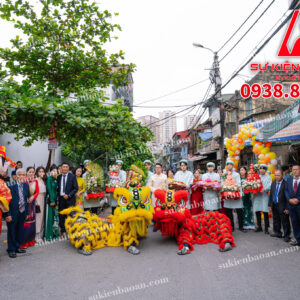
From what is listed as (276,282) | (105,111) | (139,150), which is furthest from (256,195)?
(139,150)

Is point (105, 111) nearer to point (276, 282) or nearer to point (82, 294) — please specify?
point (82, 294)

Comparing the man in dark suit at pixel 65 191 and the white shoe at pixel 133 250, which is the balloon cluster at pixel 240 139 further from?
the man in dark suit at pixel 65 191

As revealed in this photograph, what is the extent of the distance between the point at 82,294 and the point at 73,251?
2.15m

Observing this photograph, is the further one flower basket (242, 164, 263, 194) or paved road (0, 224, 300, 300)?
flower basket (242, 164, 263, 194)

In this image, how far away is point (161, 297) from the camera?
10.9ft

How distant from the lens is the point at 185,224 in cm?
554

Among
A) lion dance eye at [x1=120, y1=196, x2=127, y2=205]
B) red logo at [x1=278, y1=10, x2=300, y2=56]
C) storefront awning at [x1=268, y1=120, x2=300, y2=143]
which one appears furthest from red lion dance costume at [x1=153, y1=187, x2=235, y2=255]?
red logo at [x1=278, y1=10, x2=300, y2=56]

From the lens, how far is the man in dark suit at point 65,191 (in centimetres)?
641

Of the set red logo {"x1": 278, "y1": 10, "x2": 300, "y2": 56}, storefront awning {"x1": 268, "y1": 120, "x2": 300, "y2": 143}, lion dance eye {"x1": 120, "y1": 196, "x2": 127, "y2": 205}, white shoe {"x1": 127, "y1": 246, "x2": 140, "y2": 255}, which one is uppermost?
red logo {"x1": 278, "y1": 10, "x2": 300, "y2": 56}

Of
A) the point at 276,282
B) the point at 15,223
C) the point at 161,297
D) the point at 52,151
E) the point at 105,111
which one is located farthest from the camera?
the point at 52,151

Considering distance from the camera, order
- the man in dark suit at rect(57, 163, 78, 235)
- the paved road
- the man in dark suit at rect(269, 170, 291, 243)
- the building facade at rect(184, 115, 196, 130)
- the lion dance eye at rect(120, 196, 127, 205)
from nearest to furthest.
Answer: the paved road → the lion dance eye at rect(120, 196, 127, 205) → the man in dark suit at rect(269, 170, 291, 243) → the man in dark suit at rect(57, 163, 78, 235) → the building facade at rect(184, 115, 196, 130)

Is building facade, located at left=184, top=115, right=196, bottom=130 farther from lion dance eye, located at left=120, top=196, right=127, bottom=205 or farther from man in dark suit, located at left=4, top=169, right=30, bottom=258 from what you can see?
man in dark suit, located at left=4, top=169, right=30, bottom=258

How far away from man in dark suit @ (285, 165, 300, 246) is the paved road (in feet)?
1.35

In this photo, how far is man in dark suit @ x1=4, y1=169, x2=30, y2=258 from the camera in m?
5.22
